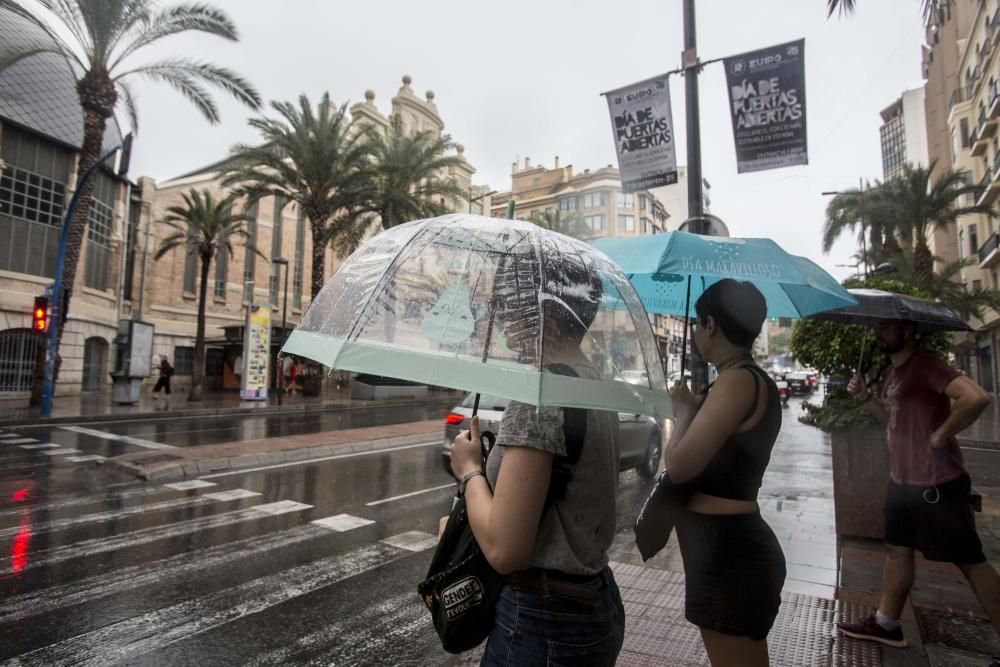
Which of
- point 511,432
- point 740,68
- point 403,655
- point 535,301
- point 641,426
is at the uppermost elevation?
point 740,68

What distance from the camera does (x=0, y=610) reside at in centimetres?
388

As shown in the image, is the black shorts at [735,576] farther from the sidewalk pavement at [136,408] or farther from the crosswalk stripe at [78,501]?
the sidewalk pavement at [136,408]

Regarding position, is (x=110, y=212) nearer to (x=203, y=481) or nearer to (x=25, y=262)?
(x=25, y=262)

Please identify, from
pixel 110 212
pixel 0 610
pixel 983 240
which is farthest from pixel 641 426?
pixel 983 240

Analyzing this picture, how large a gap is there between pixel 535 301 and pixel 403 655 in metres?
2.70

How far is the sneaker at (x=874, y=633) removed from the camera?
3.28 m

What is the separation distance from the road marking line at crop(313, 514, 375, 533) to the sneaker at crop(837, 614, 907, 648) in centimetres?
445

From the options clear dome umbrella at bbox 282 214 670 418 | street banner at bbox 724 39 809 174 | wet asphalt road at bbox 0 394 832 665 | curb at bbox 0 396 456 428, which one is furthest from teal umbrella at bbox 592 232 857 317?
curb at bbox 0 396 456 428

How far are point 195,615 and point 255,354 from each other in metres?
21.0

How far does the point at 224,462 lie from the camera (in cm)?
921

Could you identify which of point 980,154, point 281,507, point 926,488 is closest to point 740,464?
point 926,488

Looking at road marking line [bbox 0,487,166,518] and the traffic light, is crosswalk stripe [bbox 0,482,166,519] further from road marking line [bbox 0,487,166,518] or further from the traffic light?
the traffic light

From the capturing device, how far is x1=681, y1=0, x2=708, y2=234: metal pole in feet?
18.3

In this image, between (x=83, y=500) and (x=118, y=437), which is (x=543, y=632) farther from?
(x=118, y=437)
